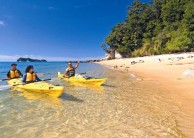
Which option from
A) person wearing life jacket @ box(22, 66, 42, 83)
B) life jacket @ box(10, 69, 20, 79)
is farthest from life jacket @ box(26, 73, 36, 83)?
life jacket @ box(10, 69, 20, 79)

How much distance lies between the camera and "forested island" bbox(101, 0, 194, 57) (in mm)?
46688

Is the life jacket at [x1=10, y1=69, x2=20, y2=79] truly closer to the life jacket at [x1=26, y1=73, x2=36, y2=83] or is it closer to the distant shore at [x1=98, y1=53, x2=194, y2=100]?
the life jacket at [x1=26, y1=73, x2=36, y2=83]

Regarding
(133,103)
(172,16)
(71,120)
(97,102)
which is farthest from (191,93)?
(172,16)

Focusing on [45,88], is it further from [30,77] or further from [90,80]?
[90,80]

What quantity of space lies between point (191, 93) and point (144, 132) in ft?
18.3

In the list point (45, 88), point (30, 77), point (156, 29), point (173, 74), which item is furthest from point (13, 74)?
point (156, 29)

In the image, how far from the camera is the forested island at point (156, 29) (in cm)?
4669

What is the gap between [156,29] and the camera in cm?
6050

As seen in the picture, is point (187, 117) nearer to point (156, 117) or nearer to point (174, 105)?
point (156, 117)

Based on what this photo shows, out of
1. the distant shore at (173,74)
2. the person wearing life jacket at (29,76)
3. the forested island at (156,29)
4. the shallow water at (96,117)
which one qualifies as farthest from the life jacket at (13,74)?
the forested island at (156,29)

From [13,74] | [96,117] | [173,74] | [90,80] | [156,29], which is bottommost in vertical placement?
[96,117]

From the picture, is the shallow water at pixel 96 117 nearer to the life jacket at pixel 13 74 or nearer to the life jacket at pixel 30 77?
the life jacket at pixel 30 77

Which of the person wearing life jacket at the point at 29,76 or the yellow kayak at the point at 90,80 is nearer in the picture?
the person wearing life jacket at the point at 29,76

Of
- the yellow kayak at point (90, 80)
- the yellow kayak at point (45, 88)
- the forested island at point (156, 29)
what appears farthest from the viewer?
the forested island at point (156, 29)
